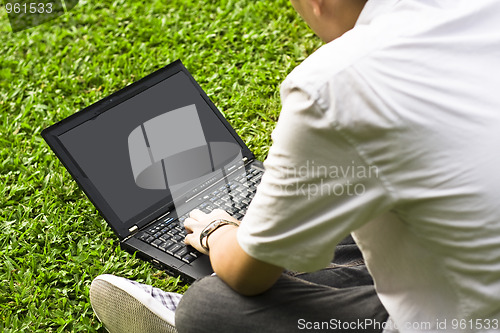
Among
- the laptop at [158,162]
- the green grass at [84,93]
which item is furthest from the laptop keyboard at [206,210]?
the green grass at [84,93]

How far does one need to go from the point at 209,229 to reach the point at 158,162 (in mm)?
515

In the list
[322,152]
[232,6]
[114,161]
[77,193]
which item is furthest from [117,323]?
[232,6]

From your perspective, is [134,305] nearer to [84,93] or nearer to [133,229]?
[133,229]

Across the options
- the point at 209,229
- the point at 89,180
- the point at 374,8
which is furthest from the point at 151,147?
the point at 374,8

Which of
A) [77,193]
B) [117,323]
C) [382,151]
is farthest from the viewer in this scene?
[77,193]

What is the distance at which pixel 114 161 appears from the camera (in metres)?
2.42

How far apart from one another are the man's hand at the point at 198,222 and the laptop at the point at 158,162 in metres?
0.09

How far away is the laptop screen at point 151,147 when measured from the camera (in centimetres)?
237

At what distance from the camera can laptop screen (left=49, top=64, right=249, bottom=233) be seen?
7.78ft

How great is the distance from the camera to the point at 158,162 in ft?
8.14

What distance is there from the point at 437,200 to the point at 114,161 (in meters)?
1.30

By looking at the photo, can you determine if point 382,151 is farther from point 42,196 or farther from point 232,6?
point 232,6

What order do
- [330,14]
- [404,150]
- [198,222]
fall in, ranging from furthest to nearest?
[198,222] → [330,14] → [404,150]

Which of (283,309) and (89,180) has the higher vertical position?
(89,180)
